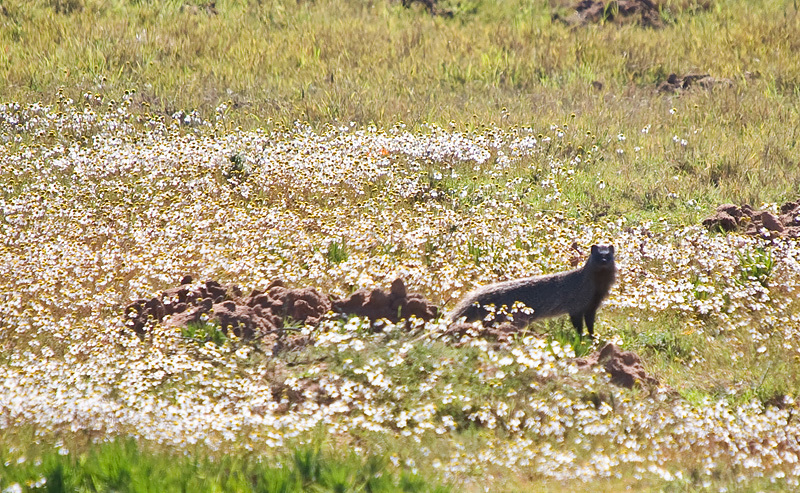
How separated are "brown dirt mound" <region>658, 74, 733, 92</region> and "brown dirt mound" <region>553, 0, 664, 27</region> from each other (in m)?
4.60

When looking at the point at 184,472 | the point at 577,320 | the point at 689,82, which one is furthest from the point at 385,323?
the point at 689,82

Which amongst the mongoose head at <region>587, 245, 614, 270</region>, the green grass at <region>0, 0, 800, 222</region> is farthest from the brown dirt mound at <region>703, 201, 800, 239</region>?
the mongoose head at <region>587, 245, 614, 270</region>

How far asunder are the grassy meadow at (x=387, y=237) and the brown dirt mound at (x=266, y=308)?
0.19m

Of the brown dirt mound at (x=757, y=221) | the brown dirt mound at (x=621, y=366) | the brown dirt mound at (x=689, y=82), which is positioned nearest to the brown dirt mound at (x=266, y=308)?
the brown dirt mound at (x=621, y=366)

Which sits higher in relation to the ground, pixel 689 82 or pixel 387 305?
pixel 689 82

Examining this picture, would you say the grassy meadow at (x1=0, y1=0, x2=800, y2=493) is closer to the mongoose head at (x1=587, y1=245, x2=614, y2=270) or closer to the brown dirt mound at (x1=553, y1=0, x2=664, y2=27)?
the brown dirt mound at (x1=553, y1=0, x2=664, y2=27)

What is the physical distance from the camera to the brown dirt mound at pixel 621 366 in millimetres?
6352

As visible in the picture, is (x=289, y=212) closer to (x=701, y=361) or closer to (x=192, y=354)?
(x=192, y=354)

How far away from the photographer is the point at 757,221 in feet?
32.9

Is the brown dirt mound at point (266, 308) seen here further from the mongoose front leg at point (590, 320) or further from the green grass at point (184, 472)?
the green grass at point (184, 472)

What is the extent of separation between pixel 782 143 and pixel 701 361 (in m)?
7.52

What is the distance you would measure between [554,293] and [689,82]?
11.0m

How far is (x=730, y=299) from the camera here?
26.6 ft

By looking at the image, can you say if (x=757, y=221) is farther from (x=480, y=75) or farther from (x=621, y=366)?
(x=480, y=75)
